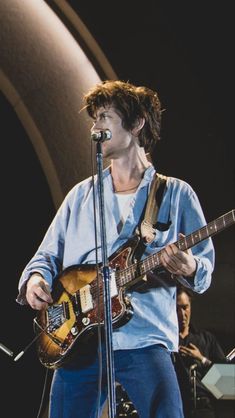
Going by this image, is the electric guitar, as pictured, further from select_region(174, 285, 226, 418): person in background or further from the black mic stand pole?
select_region(174, 285, 226, 418): person in background

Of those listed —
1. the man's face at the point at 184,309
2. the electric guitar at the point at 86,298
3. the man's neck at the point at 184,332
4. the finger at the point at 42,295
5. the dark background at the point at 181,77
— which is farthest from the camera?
the man's neck at the point at 184,332

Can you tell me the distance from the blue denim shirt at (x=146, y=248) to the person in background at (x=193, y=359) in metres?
2.40

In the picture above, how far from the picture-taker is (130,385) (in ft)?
9.81

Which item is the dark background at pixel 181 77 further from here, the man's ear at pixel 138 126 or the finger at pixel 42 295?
the finger at pixel 42 295

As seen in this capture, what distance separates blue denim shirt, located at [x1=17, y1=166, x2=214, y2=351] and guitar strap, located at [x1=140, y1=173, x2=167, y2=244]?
0.03 metres

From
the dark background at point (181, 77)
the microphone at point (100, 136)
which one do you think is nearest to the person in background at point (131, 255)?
the microphone at point (100, 136)

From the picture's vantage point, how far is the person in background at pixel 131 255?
298 centimetres

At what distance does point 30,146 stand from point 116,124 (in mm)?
1996

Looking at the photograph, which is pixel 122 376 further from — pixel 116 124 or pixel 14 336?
pixel 14 336

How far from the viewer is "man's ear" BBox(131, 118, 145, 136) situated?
3.61 metres

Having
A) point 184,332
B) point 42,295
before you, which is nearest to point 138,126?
point 42,295

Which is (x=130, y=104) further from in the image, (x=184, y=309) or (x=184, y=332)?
(x=184, y=332)

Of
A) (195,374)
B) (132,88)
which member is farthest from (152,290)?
(195,374)

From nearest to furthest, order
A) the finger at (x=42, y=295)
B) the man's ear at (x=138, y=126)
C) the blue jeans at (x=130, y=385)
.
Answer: the blue jeans at (x=130, y=385) < the finger at (x=42, y=295) < the man's ear at (x=138, y=126)
